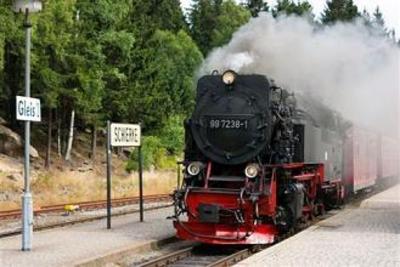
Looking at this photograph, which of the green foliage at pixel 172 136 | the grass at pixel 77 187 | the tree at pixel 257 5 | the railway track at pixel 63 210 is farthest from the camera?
the tree at pixel 257 5

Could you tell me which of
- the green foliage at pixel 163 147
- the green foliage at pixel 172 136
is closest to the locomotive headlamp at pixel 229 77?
the green foliage at pixel 163 147

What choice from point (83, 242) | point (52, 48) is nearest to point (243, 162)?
point (83, 242)

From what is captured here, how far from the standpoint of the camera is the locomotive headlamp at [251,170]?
490 inches

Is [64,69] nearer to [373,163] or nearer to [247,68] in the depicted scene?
[373,163]

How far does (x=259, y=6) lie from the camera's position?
75875 millimetres

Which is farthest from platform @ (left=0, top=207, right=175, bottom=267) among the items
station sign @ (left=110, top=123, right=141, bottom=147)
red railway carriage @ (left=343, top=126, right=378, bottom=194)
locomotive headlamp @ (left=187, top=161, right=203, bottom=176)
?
red railway carriage @ (left=343, top=126, right=378, bottom=194)

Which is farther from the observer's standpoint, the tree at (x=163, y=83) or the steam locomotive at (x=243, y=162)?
the tree at (x=163, y=83)

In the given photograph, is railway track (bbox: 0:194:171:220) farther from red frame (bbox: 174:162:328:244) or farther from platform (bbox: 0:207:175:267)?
red frame (bbox: 174:162:328:244)

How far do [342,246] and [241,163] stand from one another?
257cm

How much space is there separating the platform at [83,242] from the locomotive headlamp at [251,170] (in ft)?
6.88

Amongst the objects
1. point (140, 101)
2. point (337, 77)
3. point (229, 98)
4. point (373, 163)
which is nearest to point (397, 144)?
point (373, 163)

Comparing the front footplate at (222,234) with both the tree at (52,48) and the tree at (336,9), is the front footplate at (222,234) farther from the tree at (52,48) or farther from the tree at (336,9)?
the tree at (336,9)

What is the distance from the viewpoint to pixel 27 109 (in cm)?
1116

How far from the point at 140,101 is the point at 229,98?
2412cm
